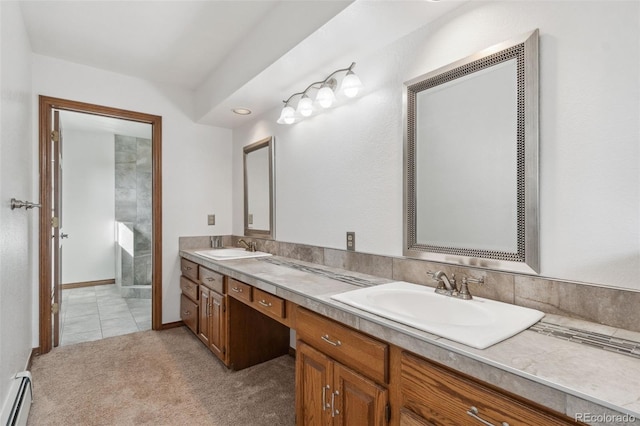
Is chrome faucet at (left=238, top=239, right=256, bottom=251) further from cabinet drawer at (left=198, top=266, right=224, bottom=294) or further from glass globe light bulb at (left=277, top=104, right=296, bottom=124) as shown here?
glass globe light bulb at (left=277, top=104, right=296, bottom=124)

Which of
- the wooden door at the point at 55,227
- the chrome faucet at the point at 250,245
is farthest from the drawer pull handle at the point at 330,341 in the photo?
the wooden door at the point at 55,227

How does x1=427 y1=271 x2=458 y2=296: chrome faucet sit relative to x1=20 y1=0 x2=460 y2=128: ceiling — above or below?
below

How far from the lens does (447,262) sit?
147 centimetres

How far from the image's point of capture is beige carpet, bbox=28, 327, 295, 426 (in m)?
1.79

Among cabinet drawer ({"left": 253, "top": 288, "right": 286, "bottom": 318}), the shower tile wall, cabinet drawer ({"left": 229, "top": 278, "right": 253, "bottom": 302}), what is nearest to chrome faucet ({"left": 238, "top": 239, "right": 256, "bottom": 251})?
cabinet drawer ({"left": 229, "top": 278, "right": 253, "bottom": 302})

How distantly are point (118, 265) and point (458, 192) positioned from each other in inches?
204

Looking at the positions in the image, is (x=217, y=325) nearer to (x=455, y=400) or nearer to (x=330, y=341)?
(x=330, y=341)

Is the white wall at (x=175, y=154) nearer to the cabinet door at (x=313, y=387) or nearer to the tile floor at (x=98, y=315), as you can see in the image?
the tile floor at (x=98, y=315)

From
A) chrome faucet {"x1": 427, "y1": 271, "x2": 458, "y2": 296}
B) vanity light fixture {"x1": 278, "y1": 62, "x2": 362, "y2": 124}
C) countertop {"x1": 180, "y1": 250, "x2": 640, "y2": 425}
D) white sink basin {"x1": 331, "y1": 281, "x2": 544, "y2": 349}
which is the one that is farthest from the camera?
vanity light fixture {"x1": 278, "y1": 62, "x2": 362, "y2": 124}

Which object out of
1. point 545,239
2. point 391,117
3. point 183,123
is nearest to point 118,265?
point 183,123

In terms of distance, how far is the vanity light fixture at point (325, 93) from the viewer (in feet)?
5.86

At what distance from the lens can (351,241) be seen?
6.59ft

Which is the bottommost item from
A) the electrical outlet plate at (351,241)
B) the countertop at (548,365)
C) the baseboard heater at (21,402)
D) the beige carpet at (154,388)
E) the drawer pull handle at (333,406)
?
the beige carpet at (154,388)

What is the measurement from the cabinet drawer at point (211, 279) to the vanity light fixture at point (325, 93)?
124cm
